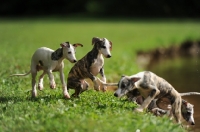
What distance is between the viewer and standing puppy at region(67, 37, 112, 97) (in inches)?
379

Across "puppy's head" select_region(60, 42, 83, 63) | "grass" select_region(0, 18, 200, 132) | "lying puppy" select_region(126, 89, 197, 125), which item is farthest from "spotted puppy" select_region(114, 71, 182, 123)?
"puppy's head" select_region(60, 42, 83, 63)

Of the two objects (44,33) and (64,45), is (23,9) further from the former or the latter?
(64,45)

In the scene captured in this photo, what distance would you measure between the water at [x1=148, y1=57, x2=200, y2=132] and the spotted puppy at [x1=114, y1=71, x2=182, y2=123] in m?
0.60

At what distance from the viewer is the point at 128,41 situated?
2502cm

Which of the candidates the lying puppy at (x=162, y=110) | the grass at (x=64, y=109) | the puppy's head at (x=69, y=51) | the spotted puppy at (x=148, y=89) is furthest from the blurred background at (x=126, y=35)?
the puppy's head at (x=69, y=51)

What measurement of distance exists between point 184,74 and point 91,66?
8.26 meters

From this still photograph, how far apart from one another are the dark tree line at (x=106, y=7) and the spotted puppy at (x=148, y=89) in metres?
31.5

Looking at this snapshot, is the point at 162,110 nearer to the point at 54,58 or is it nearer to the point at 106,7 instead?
the point at 54,58

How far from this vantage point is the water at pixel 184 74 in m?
12.2

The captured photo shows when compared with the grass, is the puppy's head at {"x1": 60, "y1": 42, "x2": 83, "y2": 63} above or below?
above

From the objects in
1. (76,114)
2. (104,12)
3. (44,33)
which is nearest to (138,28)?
(44,33)

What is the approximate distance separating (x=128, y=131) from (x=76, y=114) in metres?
1.11

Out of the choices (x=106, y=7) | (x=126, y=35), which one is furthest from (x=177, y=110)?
(x=106, y=7)

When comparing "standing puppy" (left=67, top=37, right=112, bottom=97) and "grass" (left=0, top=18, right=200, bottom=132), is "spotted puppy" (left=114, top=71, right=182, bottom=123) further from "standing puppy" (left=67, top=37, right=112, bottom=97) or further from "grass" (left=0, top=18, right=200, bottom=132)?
"standing puppy" (left=67, top=37, right=112, bottom=97)
